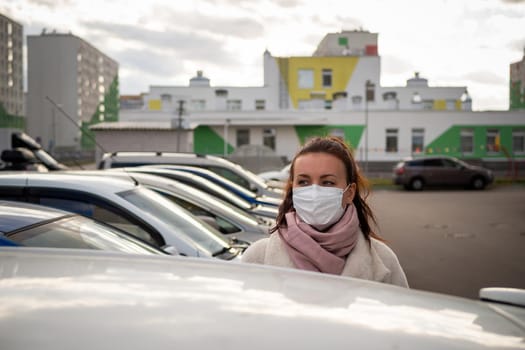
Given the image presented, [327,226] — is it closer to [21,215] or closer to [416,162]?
[21,215]

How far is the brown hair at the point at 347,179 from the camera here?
2752 mm

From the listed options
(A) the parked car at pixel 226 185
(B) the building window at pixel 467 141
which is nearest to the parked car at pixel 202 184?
(A) the parked car at pixel 226 185

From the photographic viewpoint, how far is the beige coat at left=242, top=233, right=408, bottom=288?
2.53 m

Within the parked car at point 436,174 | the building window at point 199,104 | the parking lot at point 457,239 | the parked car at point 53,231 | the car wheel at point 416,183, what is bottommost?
the parking lot at point 457,239

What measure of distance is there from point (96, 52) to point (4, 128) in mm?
74525

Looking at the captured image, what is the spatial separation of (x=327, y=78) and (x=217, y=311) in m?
56.2

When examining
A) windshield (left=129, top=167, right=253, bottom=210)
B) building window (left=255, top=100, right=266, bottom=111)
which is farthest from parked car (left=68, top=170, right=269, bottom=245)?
building window (left=255, top=100, right=266, bottom=111)

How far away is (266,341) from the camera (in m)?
1.33

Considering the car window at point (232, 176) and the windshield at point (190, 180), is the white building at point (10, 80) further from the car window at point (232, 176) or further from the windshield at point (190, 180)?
the windshield at point (190, 180)

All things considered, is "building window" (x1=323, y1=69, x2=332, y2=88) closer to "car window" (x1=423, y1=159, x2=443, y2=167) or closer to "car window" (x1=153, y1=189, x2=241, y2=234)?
"car window" (x1=423, y1=159, x2=443, y2=167)

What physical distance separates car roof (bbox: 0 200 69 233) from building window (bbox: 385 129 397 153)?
4067 cm

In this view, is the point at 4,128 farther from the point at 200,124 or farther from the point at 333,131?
the point at 333,131

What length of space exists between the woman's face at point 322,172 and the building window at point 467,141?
42936mm

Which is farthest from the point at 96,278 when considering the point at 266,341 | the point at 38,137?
the point at 38,137
